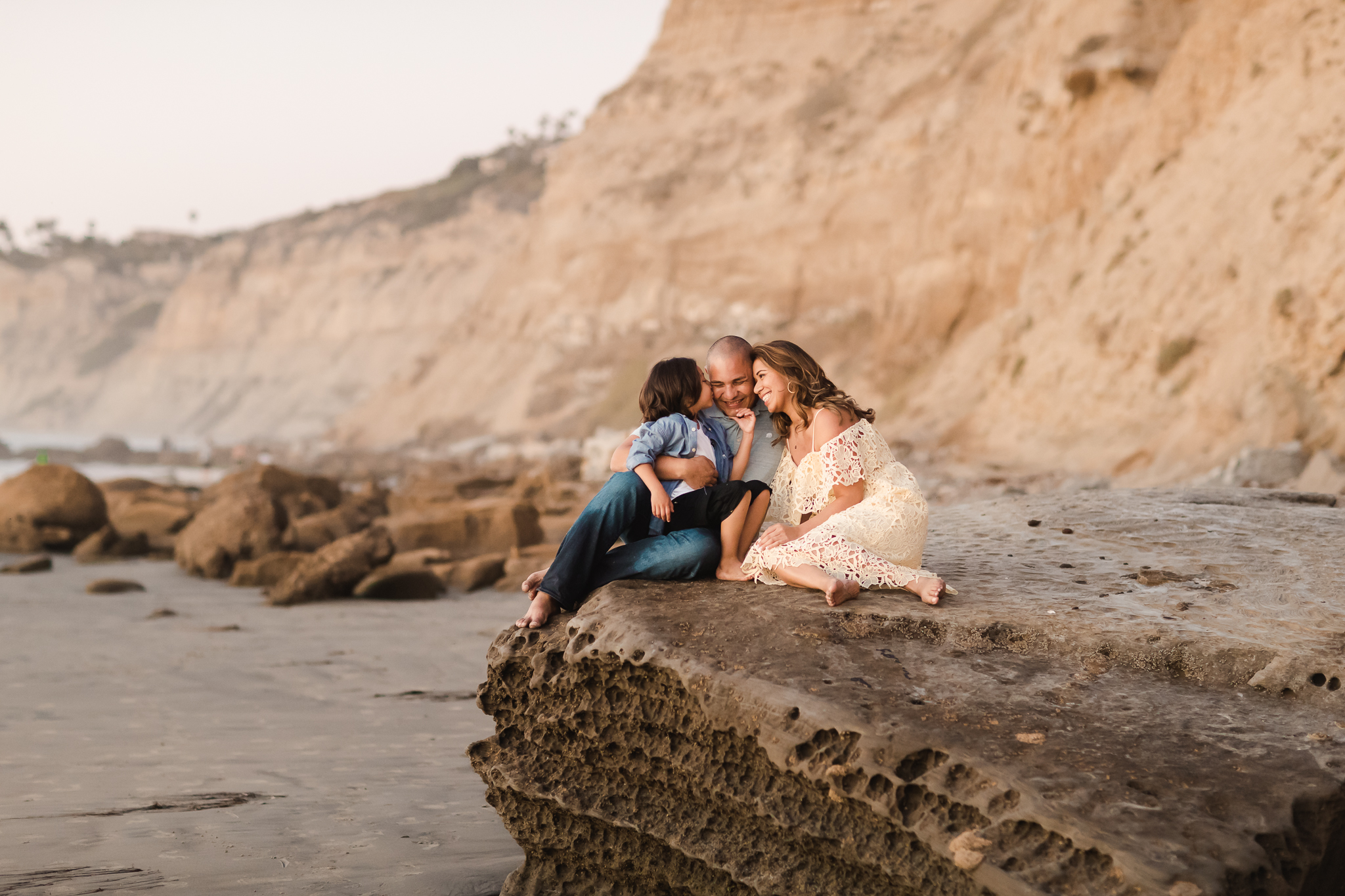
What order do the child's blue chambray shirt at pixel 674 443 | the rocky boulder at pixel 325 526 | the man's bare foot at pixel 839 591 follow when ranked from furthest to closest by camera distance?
1. the rocky boulder at pixel 325 526
2. the child's blue chambray shirt at pixel 674 443
3. the man's bare foot at pixel 839 591

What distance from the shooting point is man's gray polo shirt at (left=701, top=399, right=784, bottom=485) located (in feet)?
13.7

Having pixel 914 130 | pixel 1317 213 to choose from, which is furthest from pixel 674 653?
pixel 914 130

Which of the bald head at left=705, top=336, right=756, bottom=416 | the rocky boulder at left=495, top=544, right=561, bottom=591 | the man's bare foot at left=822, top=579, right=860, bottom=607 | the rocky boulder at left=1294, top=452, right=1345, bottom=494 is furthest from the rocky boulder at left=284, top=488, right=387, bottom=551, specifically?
the rocky boulder at left=1294, top=452, right=1345, bottom=494

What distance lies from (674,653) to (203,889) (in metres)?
1.63

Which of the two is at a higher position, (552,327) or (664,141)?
(664,141)

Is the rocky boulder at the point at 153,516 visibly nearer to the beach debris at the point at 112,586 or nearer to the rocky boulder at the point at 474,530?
the beach debris at the point at 112,586

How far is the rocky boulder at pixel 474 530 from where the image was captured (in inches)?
473

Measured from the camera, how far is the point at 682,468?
12.9 ft

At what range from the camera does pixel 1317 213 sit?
1201 centimetres

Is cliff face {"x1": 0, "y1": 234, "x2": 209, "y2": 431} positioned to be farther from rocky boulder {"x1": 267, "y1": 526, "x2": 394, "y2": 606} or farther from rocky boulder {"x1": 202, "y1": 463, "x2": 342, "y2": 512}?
rocky boulder {"x1": 267, "y1": 526, "x2": 394, "y2": 606}

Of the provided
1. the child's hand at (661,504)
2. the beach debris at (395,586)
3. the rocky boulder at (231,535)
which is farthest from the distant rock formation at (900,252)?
the rocky boulder at (231,535)

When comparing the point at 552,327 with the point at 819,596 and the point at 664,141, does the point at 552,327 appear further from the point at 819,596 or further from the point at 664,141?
the point at 819,596

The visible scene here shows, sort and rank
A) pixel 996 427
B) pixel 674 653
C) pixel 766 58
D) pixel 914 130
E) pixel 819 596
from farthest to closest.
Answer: pixel 766 58, pixel 914 130, pixel 996 427, pixel 819 596, pixel 674 653

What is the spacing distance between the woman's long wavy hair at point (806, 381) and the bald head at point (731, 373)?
97 millimetres
